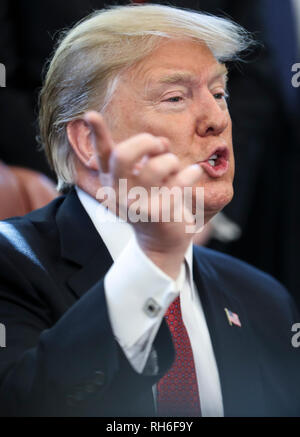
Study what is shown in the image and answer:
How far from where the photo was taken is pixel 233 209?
2641 mm

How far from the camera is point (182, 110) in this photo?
4.06ft

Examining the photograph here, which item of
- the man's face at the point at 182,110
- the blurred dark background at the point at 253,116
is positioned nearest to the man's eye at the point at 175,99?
the man's face at the point at 182,110

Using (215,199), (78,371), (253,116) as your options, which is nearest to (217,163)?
(215,199)

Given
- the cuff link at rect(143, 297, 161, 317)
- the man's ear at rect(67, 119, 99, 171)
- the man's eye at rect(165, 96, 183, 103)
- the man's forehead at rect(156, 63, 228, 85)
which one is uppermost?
the man's forehead at rect(156, 63, 228, 85)

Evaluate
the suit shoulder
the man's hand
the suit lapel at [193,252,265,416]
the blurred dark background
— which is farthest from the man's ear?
the blurred dark background

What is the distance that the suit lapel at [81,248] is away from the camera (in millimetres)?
1198

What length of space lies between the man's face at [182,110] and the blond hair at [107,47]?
0.02 meters

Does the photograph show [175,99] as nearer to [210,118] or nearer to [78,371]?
[210,118]

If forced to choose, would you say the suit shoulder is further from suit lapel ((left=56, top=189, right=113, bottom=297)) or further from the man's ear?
the man's ear

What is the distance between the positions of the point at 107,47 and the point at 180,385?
1.94ft

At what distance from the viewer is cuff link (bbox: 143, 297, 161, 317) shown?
0.91 meters

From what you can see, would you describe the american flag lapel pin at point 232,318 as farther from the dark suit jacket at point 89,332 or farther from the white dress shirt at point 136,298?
the white dress shirt at point 136,298

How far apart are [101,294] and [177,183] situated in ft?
0.63

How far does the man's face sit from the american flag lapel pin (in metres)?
0.21
